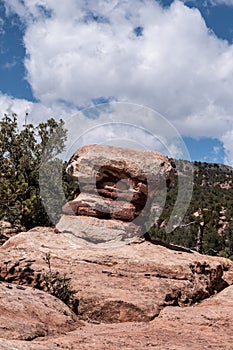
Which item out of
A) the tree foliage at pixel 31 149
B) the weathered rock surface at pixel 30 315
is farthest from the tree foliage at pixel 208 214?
the weathered rock surface at pixel 30 315

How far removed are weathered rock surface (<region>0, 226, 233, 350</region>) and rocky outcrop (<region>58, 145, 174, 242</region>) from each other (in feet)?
3.59

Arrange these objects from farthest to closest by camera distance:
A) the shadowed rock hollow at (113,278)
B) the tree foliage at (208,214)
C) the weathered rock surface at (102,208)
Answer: the tree foliage at (208,214)
the weathered rock surface at (102,208)
the shadowed rock hollow at (113,278)

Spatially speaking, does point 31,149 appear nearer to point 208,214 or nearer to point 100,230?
point 100,230

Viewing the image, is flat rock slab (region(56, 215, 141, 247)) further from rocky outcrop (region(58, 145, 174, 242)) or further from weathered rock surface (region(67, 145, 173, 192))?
Result: weathered rock surface (region(67, 145, 173, 192))

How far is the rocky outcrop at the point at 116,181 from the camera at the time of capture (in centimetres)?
1241

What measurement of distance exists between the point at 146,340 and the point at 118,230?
5.99m

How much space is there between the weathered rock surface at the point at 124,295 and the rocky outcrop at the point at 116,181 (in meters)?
1.10

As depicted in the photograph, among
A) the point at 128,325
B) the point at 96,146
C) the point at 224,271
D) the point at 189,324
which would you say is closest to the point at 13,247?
the point at 96,146

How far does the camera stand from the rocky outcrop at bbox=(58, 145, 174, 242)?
12414mm

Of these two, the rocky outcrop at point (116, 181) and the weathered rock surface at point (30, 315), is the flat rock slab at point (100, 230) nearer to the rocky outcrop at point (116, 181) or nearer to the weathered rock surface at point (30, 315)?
the rocky outcrop at point (116, 181)

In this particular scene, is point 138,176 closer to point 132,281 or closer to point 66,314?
point 132,281

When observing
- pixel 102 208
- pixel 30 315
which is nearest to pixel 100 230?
pixel 102 208

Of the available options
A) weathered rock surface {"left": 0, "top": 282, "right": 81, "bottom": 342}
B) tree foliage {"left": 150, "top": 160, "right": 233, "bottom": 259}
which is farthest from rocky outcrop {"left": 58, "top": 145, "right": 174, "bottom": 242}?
tree foliage {"left": 150, "top": 160, "right": 233, "bottom": 259}

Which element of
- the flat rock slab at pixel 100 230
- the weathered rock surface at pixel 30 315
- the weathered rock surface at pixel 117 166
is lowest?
the weathered rock surface at pixel 30 315
